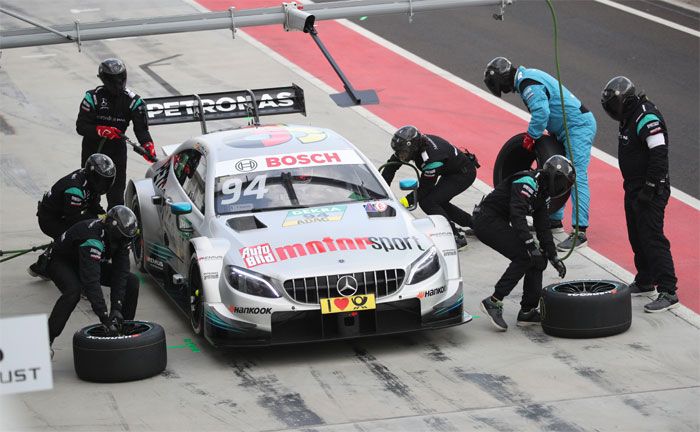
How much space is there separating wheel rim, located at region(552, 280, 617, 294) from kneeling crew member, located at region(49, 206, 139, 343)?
3.61m

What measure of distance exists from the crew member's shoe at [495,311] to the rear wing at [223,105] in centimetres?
370

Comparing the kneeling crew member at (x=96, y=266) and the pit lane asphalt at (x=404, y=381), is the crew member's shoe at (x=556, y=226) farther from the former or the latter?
the kneeling crew member at (x=96, y=266)

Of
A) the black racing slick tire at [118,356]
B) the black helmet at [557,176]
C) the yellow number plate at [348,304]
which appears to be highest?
the black helmet at [557,176]

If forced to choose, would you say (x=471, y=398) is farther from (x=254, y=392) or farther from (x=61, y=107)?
(x=61, y=107)

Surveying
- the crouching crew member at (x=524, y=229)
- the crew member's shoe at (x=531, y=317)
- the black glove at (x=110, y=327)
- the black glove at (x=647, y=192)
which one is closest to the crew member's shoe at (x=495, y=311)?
the crouching crew member at (x=524, y=229)

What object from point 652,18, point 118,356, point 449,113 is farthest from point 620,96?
point 652,18

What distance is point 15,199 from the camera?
16.1m

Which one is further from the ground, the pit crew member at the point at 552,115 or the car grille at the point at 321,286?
the pit crew member at the point at 552,115

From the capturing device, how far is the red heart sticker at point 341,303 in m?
10.8

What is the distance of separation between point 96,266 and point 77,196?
4.43ft

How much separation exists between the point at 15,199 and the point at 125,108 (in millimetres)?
2613

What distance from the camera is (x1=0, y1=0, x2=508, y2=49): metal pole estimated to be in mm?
12875

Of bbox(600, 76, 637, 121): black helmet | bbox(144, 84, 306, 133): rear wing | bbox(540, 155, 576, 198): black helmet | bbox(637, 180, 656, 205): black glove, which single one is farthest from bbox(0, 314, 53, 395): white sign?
bbox(144, 84, 306, 133): rear wing

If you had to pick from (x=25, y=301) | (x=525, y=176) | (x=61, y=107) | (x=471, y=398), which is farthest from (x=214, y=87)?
(x=471, y=398)
